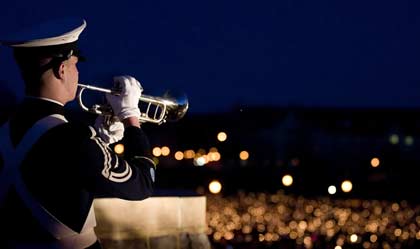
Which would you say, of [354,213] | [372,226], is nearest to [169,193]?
[372,226]

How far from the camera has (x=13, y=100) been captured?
11.4ft

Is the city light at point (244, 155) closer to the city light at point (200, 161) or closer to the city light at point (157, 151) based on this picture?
the city light at point (200, 161)

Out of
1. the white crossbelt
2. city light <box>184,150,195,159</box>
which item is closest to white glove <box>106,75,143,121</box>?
the white crossbelt

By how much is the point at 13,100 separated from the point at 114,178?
757 millimetres

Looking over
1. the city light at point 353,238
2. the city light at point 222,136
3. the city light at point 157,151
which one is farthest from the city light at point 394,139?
the city light at point 353,238

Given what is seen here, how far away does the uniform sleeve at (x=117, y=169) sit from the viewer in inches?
112

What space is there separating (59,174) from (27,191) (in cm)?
12

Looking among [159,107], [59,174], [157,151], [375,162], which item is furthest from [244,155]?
[59,174]

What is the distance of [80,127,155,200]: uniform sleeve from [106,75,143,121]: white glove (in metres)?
0.17

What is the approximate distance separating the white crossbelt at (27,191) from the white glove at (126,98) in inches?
17.3

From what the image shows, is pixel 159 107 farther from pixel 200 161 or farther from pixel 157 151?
pixel 200 161

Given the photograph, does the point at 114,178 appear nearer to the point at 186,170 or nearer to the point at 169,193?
the point at 169,193

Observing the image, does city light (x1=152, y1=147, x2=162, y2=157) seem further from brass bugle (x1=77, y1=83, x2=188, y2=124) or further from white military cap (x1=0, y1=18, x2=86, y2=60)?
white military cap (x1=0, y1=18, x2=86, y2=60)

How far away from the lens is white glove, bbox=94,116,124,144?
3631 millimetres
